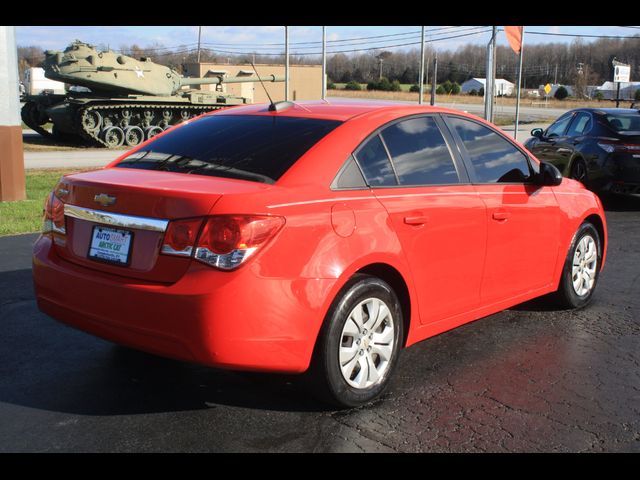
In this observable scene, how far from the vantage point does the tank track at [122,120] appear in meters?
24.9

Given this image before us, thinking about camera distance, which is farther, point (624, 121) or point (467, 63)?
point (467, 63)

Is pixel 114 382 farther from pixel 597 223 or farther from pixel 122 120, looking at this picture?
pixel 122 120

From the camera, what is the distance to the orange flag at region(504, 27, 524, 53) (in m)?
17.8

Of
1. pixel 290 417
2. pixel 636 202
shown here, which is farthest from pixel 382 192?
pixel 636 202

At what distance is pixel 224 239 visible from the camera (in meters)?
3.27

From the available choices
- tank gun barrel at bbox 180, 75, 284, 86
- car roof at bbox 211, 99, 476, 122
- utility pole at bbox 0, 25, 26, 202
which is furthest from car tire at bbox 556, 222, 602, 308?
tank gun barrel at bbox 180, 75, 284, 86

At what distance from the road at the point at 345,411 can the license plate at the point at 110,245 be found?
2.58ft

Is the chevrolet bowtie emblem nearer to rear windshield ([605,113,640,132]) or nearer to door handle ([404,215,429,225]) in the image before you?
door handle ([404,215,429,225])

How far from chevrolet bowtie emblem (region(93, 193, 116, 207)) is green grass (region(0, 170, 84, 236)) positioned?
5563 mm

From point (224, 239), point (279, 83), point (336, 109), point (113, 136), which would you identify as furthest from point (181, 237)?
point (279, 83)

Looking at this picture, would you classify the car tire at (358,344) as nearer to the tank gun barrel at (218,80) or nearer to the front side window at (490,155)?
the front side window at (490,155)

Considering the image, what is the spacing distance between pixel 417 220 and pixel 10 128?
347 inches

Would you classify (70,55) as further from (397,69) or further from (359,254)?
(397,69)

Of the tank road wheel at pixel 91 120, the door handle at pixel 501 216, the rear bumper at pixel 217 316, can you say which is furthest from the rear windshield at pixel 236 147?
the tank road wheel at pixel 91 120
